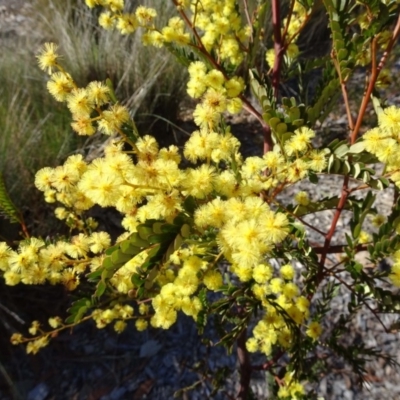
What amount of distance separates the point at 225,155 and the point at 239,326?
42 centimetres

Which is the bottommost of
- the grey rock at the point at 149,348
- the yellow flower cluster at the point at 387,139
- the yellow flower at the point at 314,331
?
the grey rock at the point at 149,348

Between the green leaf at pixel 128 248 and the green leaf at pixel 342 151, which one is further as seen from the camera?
the green leaf at pixel 342 151

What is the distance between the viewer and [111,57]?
3.18m

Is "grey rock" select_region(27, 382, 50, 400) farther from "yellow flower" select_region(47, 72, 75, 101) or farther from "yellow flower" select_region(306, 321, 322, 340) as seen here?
"yellow flower" select_region(47, 72, 75, 101)

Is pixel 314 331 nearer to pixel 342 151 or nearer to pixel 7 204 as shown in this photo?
pixel 342 151

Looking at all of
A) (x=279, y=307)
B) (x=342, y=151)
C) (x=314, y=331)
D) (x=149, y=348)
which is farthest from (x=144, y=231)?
(x=149, y=348)

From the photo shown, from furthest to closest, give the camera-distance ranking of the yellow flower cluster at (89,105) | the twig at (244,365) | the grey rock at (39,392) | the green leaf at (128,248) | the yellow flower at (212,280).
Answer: the grey rock at (39,392) < the twig at (244,365) < the yellow flower at (212,280) < the yellow flower cluster at (89,105) < the green leaf at (128,248)

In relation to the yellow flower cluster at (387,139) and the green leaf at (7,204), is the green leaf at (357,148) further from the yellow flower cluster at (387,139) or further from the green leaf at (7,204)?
the green leaf at (7,204)

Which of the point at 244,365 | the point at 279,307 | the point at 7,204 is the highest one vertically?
the point at 7,204

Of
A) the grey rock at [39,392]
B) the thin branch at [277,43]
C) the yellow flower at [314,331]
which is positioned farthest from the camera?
the grey rock at [39,392]

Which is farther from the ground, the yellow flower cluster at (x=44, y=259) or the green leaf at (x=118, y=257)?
the green leaf at (x=118, y=257)

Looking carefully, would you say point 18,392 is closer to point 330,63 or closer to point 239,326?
point 239,326

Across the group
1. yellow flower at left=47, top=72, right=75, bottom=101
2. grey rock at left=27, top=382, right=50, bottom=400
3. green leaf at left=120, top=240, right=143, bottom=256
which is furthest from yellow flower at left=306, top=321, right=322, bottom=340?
grey rock at left=27, top=382, right=50, bottom=400

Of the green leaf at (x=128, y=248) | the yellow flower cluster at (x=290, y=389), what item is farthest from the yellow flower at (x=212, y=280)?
the yellow flower cluster at (x=290, y=389)
